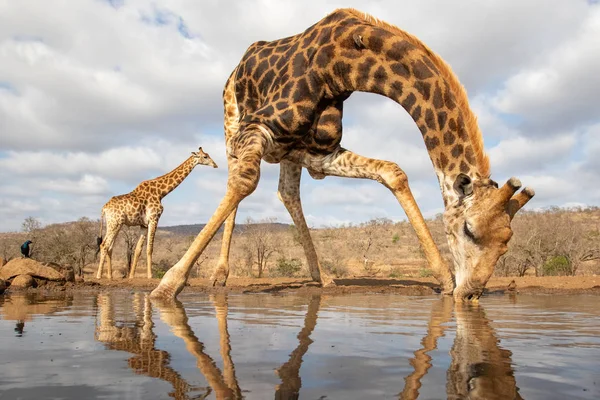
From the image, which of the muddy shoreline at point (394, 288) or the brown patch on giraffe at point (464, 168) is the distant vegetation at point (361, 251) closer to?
the muddy shoreline at point (394, 288)

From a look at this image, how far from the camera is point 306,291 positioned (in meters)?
8.27

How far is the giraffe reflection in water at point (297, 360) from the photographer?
1.95 m

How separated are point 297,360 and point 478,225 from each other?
3.18 metres

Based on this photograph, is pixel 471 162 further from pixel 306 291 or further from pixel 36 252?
pixel 36 252

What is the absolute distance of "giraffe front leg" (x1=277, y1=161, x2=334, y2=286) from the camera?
893 cm

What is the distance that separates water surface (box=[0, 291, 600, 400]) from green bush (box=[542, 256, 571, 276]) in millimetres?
14113

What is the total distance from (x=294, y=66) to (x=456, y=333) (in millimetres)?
4724

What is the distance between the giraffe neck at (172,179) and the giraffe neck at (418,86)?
1066 centimetres

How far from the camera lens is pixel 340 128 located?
7344 mm

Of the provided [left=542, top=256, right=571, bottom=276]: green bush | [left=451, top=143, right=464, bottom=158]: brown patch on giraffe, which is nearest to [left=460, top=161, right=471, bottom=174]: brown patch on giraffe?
[left=451, top=143, right=464, bottom=158]: brown patch on giraffe

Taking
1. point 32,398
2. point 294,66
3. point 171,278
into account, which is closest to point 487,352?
point 32,398

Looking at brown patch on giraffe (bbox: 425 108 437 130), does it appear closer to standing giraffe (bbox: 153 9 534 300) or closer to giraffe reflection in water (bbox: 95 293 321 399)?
standing giraffe (bbox: 153 9 534 300)

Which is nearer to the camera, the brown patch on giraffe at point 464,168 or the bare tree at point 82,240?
the brown patch on giraffe at point 464,168

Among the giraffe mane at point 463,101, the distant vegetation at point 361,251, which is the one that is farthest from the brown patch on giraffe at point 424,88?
the distant vegetation at point 361,251
